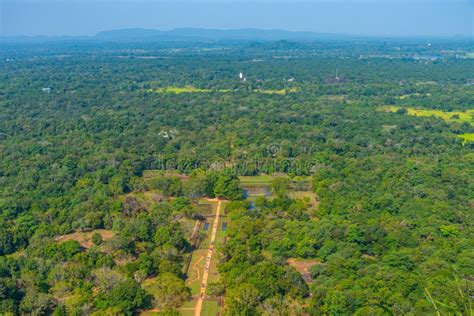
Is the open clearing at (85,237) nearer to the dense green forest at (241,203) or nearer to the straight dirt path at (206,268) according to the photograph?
the dense green forest at (241,203)

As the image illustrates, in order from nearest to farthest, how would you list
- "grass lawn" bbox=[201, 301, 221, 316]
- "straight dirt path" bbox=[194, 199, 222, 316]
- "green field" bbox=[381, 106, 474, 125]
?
1. "grass lawn" bbox=[201, 301, 221, 316]
2. "straight dirt path" bbox=[194, 199, 222, 316]
3. "green field" bbox=[381, 106, 474, 125]

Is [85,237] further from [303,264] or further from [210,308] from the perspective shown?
[303,264]

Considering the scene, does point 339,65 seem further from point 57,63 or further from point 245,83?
point 57,63

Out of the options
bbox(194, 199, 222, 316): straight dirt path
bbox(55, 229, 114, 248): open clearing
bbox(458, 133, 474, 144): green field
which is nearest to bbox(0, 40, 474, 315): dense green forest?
bbox(55, 229, 114, 248): open clearing

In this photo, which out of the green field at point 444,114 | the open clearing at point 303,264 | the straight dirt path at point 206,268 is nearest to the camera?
the straight dirt path at point 206,268

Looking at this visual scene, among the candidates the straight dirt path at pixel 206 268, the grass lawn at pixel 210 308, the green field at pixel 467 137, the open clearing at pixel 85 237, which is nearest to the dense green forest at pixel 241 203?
the open clearing at pixel 85 237

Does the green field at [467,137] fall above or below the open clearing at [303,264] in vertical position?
above

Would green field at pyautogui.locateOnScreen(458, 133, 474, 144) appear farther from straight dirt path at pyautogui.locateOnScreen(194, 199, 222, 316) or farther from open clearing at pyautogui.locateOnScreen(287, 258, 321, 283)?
straight dirt path at pyautogui.locateOnScreen(194, 199, 222, 316)
